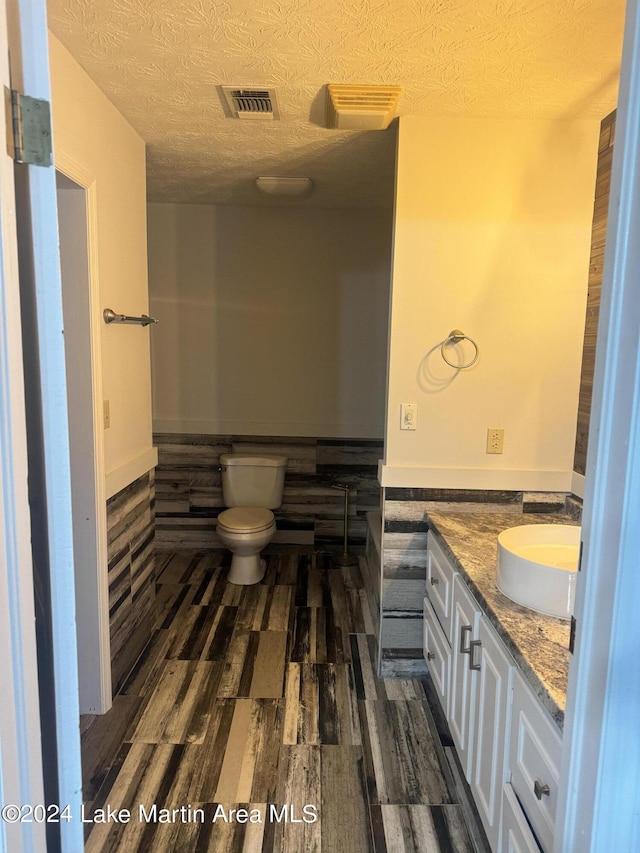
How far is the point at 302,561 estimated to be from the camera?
3.67 meters

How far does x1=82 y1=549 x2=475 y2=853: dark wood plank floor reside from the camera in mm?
1601

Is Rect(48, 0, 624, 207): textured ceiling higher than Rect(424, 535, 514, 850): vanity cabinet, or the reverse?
Rect(48, 0, 624, 207): textured ceiling

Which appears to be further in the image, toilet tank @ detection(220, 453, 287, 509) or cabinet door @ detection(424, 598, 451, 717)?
toilet tank @ detection(220, 453, 287, 509)

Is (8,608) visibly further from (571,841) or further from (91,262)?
(91,262)

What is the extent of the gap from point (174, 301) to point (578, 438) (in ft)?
8.89

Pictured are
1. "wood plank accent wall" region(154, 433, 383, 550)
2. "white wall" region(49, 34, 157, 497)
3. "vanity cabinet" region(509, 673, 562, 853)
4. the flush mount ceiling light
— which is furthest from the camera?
"wood plank accent wall" region(154, 433, 383, 550)

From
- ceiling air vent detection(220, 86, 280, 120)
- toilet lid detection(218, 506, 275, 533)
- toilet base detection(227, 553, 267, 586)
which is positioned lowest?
toilet base detection(227, 553, 267, 586)

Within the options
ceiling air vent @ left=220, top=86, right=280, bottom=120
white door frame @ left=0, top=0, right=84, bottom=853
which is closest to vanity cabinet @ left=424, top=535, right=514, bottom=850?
white door frame @ left=0, top=0, right=84, bottom=853

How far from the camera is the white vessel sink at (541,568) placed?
1347 millimetres

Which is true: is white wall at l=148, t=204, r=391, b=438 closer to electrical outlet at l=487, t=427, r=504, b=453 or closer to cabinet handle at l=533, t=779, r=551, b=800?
electrical outlet at l=487, t=427, r=504, b=453

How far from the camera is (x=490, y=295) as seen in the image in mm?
2127

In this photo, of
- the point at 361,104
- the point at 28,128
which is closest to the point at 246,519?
the point at 361,104

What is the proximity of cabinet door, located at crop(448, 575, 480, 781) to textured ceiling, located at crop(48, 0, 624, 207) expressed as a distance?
1668 millimetres

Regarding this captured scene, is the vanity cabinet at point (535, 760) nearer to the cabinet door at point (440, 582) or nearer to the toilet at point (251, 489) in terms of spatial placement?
the cabinet door at point (440, 582)
